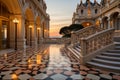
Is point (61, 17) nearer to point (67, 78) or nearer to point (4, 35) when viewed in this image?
point (4, 35)

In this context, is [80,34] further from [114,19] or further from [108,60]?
[114,19]

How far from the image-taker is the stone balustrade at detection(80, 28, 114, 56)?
20.4ft

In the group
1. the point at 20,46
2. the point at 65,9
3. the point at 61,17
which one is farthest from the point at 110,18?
the point at 61,17

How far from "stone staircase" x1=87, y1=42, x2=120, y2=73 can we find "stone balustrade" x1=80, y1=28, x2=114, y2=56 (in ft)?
1.34

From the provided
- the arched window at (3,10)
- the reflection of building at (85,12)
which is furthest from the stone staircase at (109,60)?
the reflection of building at (85,12)

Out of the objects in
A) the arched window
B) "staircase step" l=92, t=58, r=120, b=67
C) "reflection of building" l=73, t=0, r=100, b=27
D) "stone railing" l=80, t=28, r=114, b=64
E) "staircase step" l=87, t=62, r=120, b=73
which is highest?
"reflection of building" l=73, t=0, r=100, b=27

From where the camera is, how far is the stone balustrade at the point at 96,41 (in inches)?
245

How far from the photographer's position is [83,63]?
618cm

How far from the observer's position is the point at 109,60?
223 inches

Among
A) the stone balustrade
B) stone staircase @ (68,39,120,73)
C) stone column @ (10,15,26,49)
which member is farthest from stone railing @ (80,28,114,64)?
stone column @ (10,15,26,49)

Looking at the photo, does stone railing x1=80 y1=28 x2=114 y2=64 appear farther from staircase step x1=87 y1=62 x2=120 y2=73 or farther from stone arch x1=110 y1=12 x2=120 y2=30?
stone arch x1=110 y1=12 x2=120 y2=30

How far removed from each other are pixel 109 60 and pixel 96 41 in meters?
1.23

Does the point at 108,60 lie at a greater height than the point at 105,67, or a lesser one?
greater

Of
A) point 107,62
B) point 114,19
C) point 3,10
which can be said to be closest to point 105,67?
point 107,62
